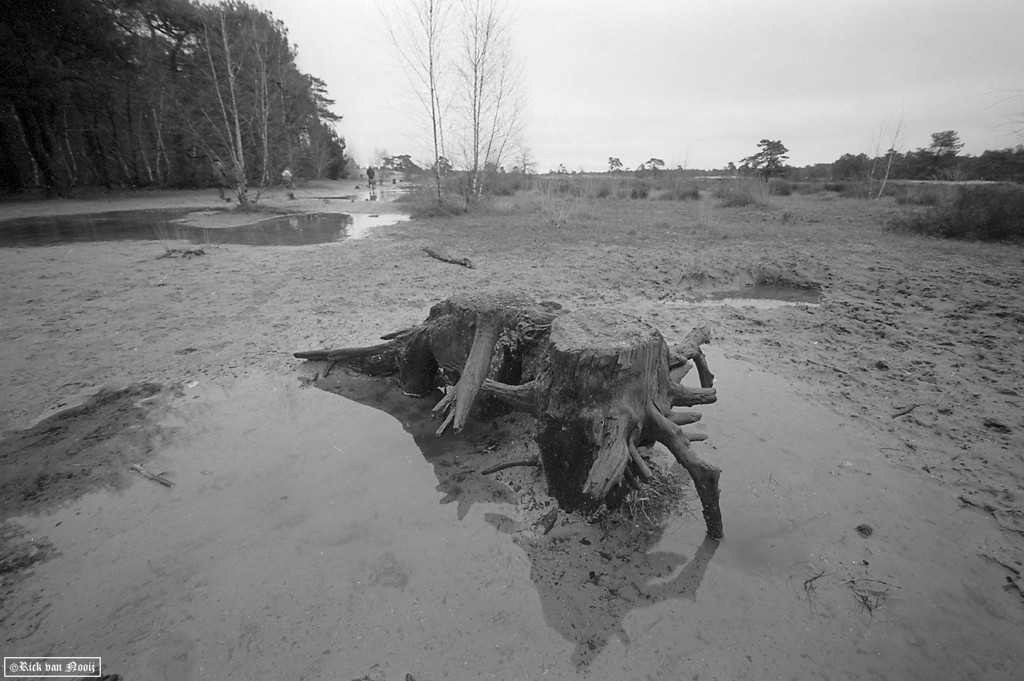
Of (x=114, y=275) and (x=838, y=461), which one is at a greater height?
(x=114, y=275)

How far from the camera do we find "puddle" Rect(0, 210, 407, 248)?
34.4 feet

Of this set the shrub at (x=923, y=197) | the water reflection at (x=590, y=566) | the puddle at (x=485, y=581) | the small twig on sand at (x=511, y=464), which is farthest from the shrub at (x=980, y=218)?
the small twig on sand at (x=511, y=464)

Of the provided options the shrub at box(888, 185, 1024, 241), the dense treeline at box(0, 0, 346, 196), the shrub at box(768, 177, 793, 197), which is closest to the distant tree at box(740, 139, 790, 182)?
the shrub at box(768, 177, 793, 197)

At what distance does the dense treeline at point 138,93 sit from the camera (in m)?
16.9

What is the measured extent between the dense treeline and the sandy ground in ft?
44.4

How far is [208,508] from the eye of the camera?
2.46m

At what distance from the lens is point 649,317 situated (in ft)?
18.0

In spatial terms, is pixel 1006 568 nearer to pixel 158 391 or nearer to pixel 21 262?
pixel 158 391

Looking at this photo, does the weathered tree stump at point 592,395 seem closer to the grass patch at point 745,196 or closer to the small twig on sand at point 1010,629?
the small twig on sand at point 1010,629

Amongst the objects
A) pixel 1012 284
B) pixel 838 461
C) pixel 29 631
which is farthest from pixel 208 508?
pixel 1012 284

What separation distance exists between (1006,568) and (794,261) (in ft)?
23.5

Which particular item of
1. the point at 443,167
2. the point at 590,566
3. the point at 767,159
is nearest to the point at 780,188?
the point at 767,159

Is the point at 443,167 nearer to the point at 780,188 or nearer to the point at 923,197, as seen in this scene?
the point at 923,197

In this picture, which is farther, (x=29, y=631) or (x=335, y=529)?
(x=335, y=529)
